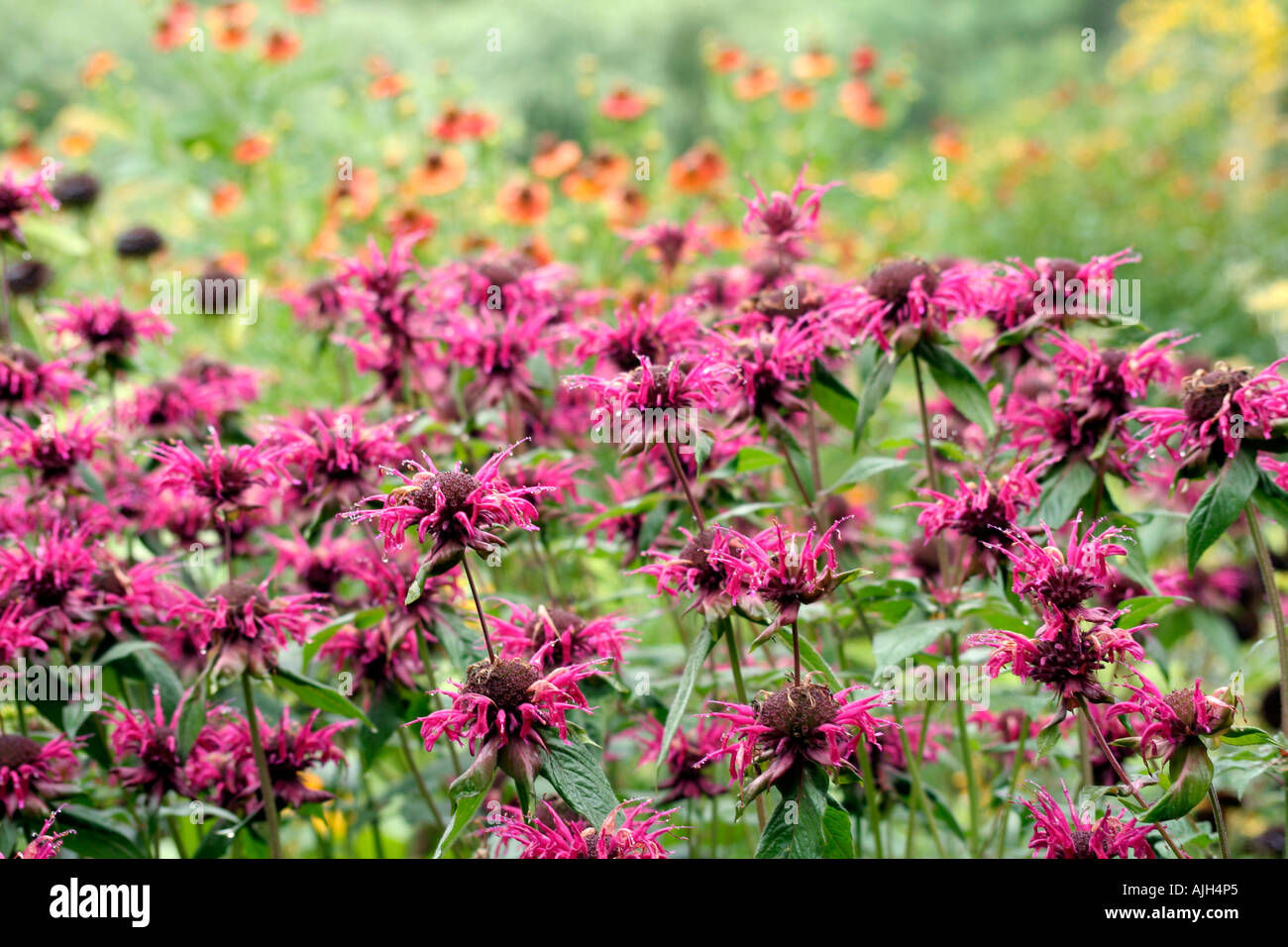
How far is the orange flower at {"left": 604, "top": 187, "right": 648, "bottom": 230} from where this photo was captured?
13.3ft

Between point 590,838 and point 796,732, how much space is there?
30 centimetres

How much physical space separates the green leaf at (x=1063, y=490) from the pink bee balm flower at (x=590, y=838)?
0.76 meters

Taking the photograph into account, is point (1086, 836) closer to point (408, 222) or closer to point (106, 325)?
point (106, 325)

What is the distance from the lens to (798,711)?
141cm

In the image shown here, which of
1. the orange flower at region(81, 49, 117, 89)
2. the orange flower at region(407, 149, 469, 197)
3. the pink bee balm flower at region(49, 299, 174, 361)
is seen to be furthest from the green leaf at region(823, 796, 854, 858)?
the orange flower at region(81, 49, 117, 89)

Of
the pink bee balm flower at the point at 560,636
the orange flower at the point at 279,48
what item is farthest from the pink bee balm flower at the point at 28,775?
the orange flower at the point at 279,48

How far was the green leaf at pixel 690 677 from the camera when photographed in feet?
4.61

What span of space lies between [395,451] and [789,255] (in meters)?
1.04

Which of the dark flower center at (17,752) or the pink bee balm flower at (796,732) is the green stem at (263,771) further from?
the pink bee balm flower at (796,732)

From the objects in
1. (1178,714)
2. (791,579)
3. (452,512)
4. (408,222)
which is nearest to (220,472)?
(452,512)

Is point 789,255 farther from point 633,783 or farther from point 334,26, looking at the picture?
point 334,26

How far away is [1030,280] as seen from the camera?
1983 millimetres

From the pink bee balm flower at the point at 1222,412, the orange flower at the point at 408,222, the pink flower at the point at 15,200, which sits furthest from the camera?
the orange flower at the point at 408,222
